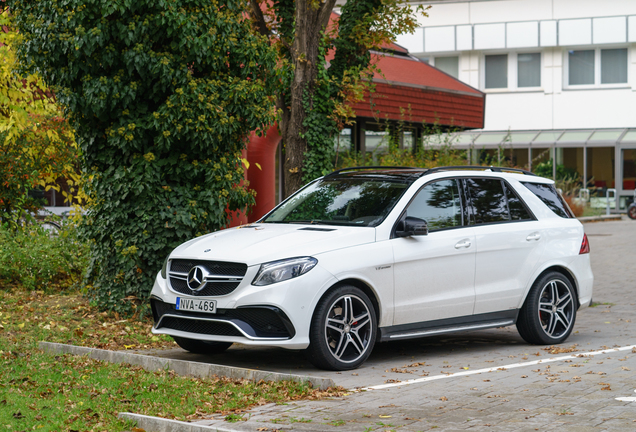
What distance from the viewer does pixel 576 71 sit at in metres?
42.2

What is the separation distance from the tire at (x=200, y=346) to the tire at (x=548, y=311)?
3.06 meters

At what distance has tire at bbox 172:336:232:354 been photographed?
814 cm

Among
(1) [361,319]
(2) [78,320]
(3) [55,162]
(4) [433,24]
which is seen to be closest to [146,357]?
(1) [361,319]

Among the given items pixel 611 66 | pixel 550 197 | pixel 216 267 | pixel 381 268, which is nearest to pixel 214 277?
pixel 216 267

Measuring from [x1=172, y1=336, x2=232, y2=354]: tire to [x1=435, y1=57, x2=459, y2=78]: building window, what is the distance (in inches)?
1463

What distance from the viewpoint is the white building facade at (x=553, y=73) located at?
40.1 metres

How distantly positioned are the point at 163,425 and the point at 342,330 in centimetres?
230

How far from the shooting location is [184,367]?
6.92 m

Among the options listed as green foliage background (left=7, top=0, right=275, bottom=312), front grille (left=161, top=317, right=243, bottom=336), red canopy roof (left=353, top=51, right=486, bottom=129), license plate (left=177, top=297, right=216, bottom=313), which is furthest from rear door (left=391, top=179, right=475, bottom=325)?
red canopy roof (left=353, top=51, right=486, bottom=129)

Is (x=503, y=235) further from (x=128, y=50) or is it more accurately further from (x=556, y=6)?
(x=556, y=6)

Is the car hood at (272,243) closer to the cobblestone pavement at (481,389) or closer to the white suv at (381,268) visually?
the white suv at (381,268)

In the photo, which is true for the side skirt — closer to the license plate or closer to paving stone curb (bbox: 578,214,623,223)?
the license plate

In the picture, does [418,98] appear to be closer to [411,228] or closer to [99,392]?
[411,228]

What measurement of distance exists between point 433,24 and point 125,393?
39.4 metres
